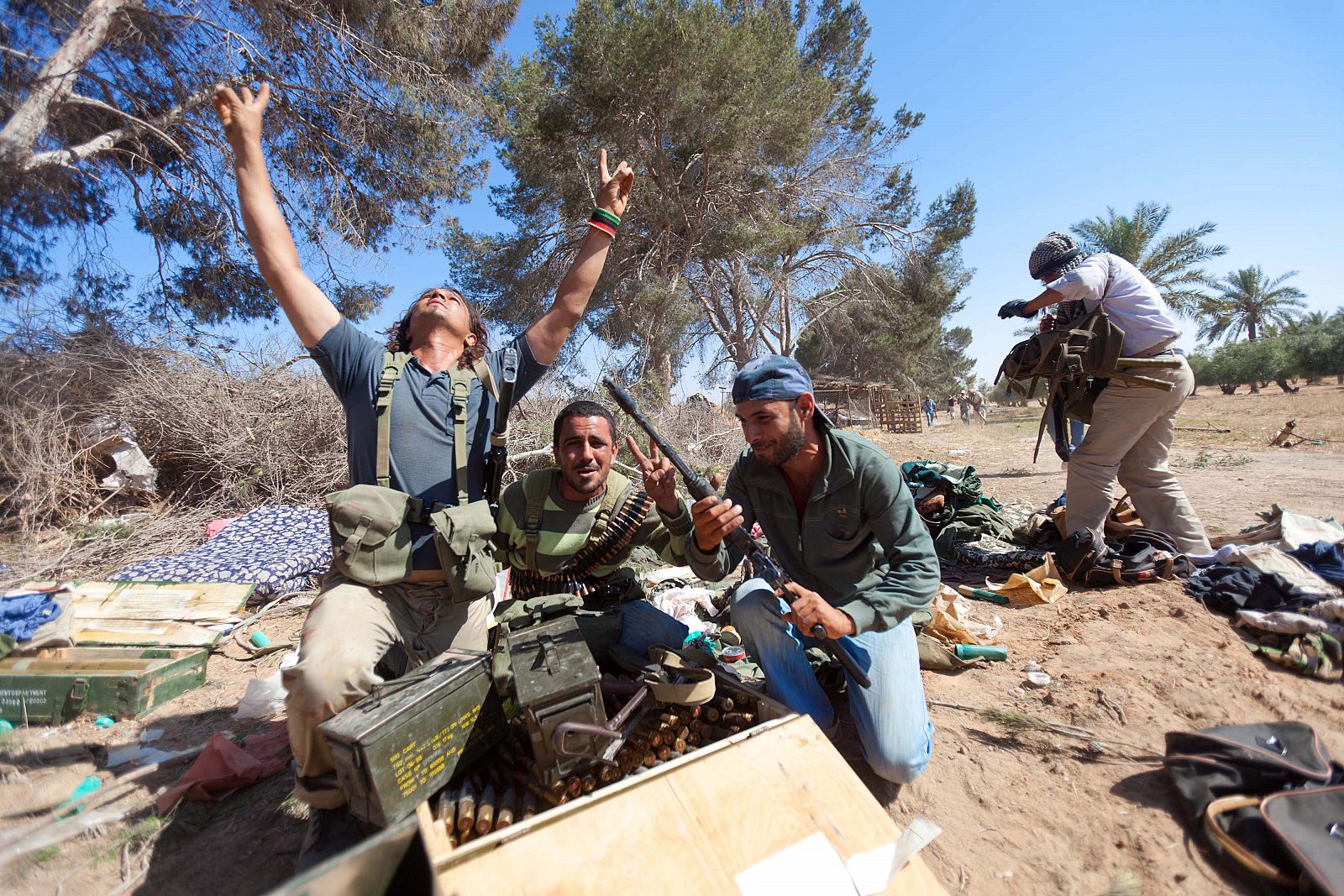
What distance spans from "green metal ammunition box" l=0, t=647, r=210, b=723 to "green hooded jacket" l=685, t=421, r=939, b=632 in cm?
351

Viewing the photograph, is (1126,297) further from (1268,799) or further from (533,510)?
(533,510)

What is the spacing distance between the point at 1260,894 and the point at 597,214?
3.55 meters

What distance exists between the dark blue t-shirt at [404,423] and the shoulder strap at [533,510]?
0.28 meters

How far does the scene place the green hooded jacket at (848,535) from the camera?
2.42 meters

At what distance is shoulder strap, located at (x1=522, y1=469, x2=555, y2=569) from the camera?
2.84 meters

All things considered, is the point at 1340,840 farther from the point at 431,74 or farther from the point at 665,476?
the point at 431,74

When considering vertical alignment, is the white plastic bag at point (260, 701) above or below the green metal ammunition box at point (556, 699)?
below

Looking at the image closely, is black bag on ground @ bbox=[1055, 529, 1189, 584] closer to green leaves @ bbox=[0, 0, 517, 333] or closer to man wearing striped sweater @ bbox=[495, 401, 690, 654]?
man wearing striped sweater @ bbox=[495, 401, 690, 654]

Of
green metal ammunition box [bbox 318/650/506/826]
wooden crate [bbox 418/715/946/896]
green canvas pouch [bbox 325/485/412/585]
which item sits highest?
green canvas pouch [bbox 325/485/412/585]

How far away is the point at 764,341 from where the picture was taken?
2078 cm

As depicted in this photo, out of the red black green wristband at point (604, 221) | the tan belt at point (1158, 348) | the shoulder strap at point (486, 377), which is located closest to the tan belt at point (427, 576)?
the shoulder strap at point (486, 377)

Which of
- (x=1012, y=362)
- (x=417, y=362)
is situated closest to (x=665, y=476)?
(x=417, y=362)

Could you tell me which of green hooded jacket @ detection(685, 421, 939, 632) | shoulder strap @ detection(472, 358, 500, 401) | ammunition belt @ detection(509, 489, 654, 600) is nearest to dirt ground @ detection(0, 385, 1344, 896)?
green hooded jacket @ detection(685, 421, 939, 632)

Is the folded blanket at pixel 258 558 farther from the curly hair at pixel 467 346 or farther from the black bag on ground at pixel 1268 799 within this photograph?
the black bag on ground at pixel 1268 799
